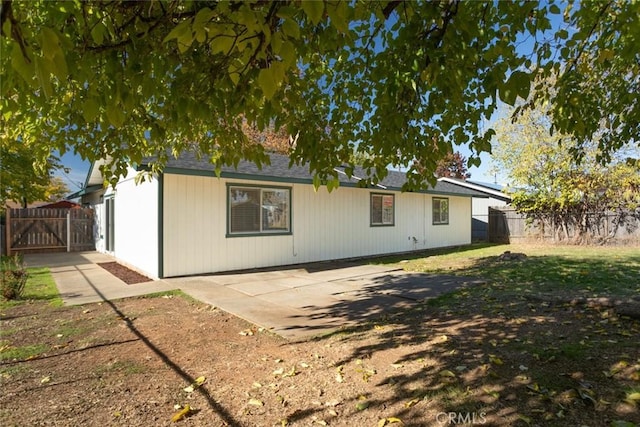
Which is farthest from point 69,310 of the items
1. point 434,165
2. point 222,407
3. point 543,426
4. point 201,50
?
point 543,426

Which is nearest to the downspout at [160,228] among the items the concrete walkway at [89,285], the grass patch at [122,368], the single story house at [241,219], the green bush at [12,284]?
the single story house at [241,219]

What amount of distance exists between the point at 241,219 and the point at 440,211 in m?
10.3

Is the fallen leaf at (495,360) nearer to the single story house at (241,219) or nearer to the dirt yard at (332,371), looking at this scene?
the dirt yard at (332,371)

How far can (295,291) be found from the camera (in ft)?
24.1

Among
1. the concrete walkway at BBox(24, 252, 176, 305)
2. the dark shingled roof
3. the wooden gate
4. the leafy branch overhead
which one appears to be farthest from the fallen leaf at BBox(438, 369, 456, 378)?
the wooden gate

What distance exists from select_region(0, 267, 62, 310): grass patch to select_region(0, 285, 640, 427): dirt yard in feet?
4.23

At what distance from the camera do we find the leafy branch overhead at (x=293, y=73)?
5.96 ft

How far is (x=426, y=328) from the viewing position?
15.7ft

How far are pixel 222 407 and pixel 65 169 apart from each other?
2157cm

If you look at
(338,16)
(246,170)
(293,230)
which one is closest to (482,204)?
(293,230)

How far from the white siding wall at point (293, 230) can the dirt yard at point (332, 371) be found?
3.72m

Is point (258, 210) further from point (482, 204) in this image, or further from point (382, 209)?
point (482, 204)

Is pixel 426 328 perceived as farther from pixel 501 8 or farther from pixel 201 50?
pixel 201 50

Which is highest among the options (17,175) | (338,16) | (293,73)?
(17,175)
